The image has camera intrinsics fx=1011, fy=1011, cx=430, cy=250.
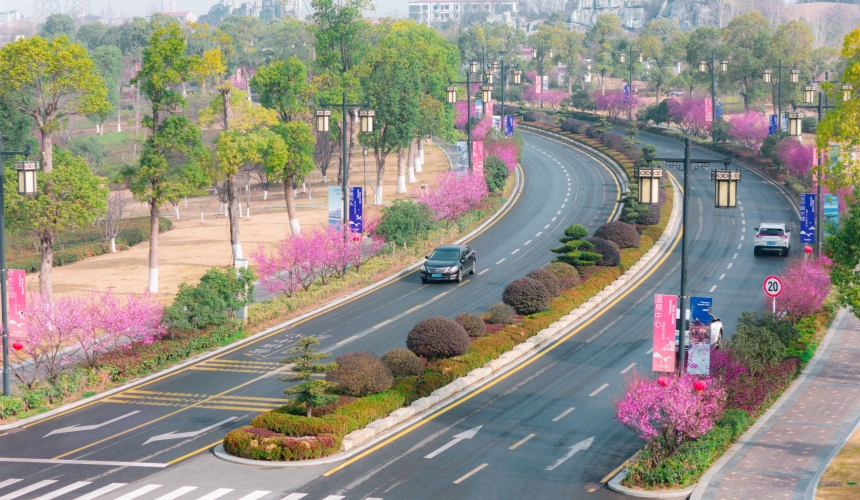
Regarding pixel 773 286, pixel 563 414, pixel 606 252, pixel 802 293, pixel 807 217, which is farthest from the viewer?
pixel 606 252

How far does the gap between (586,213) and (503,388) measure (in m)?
35.7

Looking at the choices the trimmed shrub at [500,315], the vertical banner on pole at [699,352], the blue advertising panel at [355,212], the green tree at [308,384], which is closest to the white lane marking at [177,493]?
the green tree at [308,384]

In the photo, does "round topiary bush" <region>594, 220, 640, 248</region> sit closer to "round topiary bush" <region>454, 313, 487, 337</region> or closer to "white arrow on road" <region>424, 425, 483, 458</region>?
"round topiary bush" <region>454, 313, 487, 337</region>

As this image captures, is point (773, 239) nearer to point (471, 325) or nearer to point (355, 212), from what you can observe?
point (355, 212)

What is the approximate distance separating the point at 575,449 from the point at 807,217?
24162mm

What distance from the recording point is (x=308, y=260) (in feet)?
144

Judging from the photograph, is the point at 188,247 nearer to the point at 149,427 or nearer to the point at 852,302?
the point at 149,427

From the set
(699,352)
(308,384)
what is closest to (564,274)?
(699,352)

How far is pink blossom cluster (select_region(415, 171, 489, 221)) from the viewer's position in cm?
5712

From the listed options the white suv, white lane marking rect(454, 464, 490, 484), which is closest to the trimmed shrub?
white lane marking rect(454, 464, 490, 484)

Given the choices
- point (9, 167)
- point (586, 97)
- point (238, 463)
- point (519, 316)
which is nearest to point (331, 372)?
point (238, 463)

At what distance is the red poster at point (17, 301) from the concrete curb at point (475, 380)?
992 centimetres

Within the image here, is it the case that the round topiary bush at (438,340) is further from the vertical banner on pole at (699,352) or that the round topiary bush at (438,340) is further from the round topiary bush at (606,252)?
the round topiary bush at (606,252)

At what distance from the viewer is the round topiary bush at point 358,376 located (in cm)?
2819
